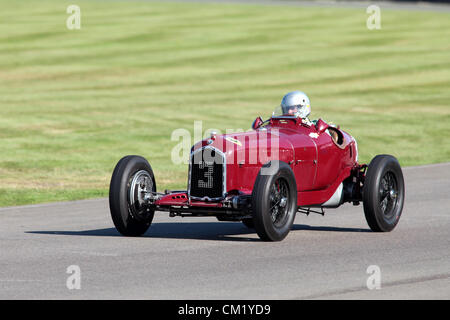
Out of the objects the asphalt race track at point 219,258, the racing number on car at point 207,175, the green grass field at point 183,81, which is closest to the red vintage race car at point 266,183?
the racing number on car at point 207,175

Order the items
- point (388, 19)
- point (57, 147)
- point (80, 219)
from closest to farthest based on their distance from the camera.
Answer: point (80, 219)
point (57, 147)
point (388, 19)

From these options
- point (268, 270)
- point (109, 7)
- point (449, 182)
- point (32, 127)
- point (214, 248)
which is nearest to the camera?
point (268, 270)

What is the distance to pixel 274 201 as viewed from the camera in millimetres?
10602

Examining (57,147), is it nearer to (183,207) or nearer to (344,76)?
(183,207)

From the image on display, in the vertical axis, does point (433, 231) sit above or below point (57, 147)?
below

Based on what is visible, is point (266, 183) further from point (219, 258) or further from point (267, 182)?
point (219, 258)

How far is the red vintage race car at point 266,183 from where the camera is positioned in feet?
34.5

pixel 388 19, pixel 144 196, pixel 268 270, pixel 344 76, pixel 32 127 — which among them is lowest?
pixel 268 270

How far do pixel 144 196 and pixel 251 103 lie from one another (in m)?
16.8

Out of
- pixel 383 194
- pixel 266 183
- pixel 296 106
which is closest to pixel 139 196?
pixel 266 183

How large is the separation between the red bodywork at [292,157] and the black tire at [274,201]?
34 centimetres

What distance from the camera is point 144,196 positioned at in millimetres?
11195

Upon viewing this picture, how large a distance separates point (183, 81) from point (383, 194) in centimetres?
2082

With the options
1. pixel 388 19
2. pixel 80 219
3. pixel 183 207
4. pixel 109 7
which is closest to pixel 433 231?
pixel 183 207
